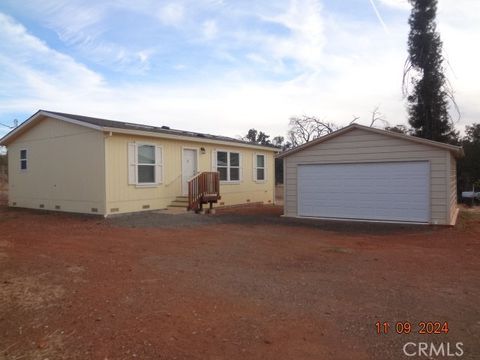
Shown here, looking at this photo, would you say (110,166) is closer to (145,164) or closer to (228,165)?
(145,164)

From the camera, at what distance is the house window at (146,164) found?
1407 centimetres

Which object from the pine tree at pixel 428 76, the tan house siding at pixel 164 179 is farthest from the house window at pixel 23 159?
the pine tree at pixel 428 76

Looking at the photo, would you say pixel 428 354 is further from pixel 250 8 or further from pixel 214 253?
pixel 250 8

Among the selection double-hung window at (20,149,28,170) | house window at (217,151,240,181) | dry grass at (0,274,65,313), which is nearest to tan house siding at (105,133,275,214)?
house window at (217,151,240,181)

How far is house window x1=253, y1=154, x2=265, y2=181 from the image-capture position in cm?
2004

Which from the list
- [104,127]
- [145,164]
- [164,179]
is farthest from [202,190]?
[104,127]

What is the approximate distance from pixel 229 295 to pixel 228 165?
43.8 ft

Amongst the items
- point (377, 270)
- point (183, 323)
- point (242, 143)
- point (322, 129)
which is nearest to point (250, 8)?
point (242, 143)

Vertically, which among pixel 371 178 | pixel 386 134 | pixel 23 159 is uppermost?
pixel 386 134

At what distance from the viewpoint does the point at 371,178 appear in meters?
12.8

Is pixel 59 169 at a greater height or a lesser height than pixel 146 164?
lesser

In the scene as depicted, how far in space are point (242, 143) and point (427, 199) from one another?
9.11 metres

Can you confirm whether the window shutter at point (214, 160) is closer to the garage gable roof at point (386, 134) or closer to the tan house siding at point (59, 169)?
the garage gable roof at point (386, 134)
